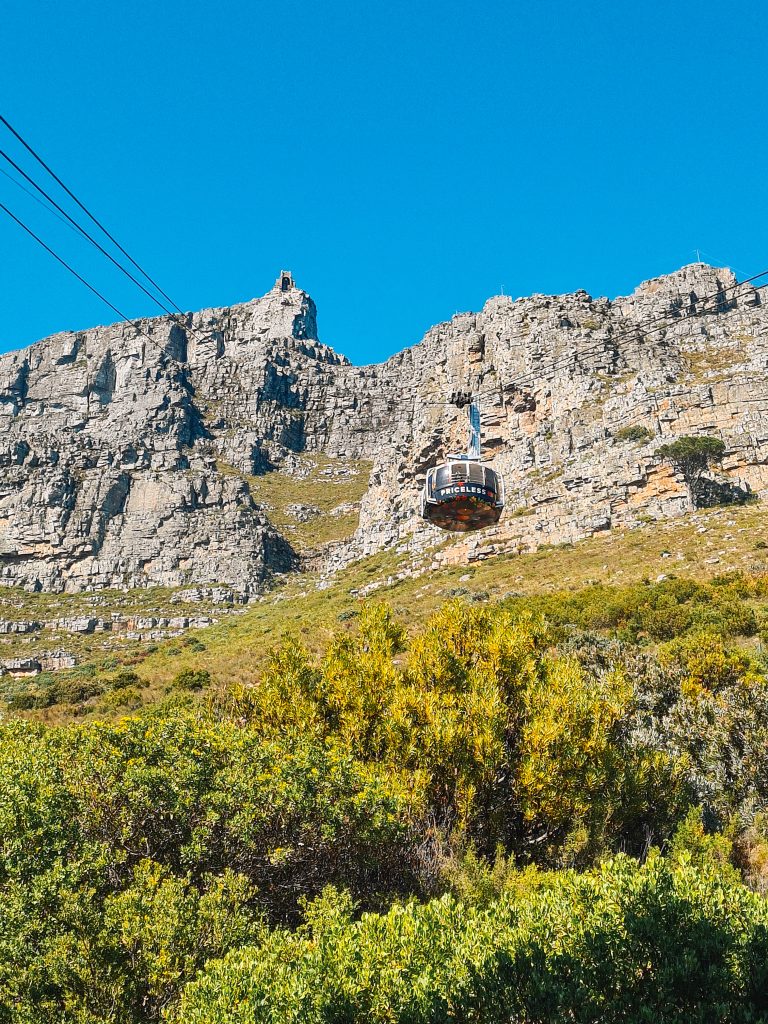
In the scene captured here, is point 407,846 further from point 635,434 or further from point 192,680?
point 635,434

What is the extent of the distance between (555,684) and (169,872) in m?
7.30

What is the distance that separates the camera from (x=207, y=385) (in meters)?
116

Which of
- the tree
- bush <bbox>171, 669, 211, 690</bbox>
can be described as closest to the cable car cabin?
bush <bbox>171, 669, 211, 690</bbox>

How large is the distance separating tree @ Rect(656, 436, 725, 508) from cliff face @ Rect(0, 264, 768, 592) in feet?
3.65

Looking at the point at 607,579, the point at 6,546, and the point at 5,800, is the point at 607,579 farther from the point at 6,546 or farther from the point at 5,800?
the point at 6,546

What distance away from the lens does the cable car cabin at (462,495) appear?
11.0 meters

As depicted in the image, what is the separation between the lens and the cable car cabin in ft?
36.2

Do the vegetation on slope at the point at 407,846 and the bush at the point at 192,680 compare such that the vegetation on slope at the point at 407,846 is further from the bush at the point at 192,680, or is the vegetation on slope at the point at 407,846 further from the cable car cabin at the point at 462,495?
the bush at the point at 192,680

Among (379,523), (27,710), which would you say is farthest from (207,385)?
(27,710)

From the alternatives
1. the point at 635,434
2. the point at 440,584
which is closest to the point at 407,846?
the point at 440,584

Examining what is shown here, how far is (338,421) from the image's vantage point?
117188 millimetres

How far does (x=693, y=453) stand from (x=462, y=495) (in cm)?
3842

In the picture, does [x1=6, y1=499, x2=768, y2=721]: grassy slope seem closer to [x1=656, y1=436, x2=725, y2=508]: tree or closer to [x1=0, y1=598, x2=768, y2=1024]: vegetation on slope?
[x1=656, y1=436, x2=725, y2=508]: tree

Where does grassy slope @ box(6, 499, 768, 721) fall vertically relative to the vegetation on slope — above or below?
above
